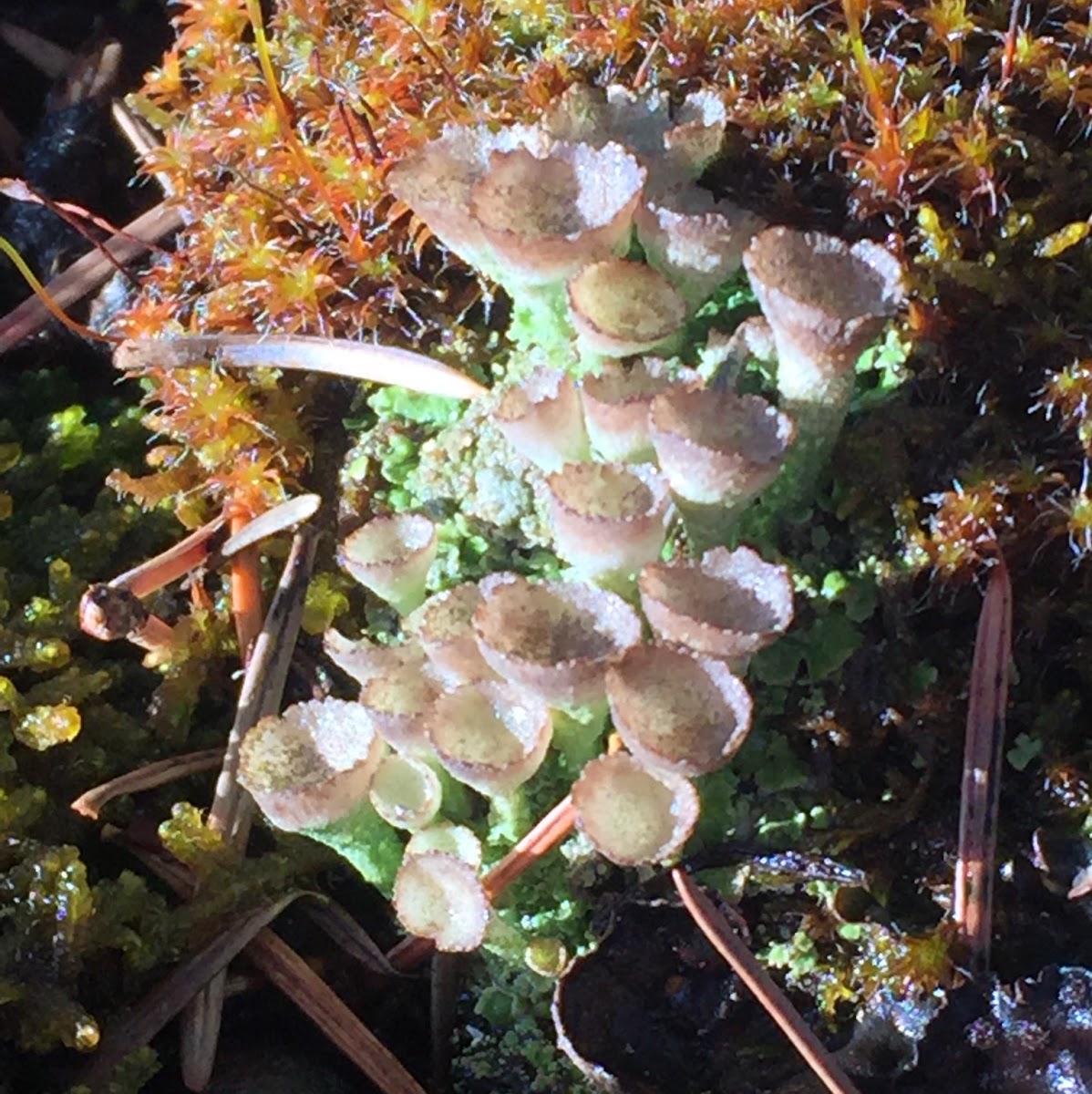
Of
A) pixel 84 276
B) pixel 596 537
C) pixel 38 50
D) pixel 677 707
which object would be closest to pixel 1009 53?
pixel 596 537

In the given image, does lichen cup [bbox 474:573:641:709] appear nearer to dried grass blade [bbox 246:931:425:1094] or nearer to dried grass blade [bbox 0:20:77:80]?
dried grass blade [bbox 246:931:425:1094]

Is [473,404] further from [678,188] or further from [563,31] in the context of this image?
[563,31]

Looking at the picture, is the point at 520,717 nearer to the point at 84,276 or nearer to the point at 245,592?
the point at 245,592

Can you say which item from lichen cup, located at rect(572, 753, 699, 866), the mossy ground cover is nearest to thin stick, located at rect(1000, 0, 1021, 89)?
the mossy ground cover

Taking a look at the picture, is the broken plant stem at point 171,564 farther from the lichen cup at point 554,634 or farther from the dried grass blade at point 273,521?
the lichen cup at point 554,634

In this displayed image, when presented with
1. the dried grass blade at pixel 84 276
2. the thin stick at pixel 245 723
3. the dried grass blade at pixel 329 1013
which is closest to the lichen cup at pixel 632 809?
the dried grass blade at pixel 329 1013

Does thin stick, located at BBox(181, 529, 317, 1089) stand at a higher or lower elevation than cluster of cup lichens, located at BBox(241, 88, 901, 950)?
lower
